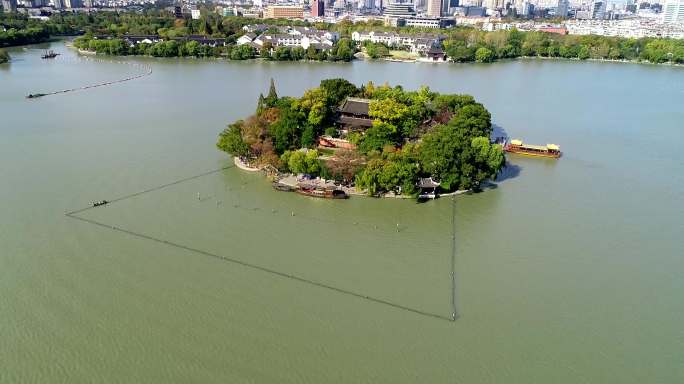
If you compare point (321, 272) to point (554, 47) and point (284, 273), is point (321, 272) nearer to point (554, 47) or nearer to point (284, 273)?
point (284, 273)

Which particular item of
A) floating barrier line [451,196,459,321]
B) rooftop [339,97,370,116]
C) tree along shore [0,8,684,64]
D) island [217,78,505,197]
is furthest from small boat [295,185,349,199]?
tree along shore [0,8,684,64]

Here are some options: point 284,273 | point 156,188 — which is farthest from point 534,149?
point 156,188

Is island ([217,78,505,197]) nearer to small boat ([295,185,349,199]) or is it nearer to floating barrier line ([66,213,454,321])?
small boat ([295,185,349,199])

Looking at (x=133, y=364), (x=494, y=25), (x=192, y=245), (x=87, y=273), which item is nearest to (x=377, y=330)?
(x=133, y=364)

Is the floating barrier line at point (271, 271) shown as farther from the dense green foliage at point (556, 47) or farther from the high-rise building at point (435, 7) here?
the high-rise building at point (435, 7)

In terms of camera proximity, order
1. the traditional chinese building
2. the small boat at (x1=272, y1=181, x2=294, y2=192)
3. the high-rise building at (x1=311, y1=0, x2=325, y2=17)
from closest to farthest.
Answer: the small boat at (x1=272, y1=181, x2=294, y2=192), the traditional chinese building, the high-rise building at (x1=311, y1=0, x2=325, y2=17)

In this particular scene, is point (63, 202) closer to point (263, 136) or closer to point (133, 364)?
point (263, 136)

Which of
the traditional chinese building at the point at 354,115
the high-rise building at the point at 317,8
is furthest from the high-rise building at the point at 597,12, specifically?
the traditional chinese building at the point at 354,115
